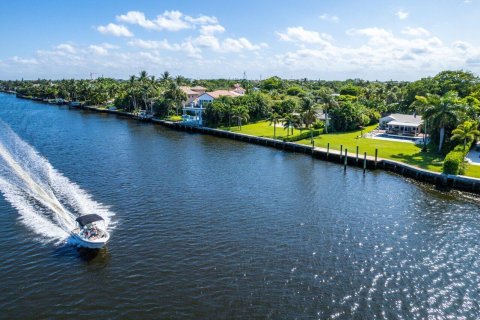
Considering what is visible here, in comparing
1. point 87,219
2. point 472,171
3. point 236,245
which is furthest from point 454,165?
point 87,219

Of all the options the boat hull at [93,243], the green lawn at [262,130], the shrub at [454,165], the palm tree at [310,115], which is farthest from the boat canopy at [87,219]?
the palm tree at [310,115]

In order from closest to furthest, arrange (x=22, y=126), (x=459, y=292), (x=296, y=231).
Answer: (x=459, y=292)
(x=296, y=231)
(x=22, y=126)

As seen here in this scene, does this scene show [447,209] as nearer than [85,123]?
Yes

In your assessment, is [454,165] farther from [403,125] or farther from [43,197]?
[43,197]

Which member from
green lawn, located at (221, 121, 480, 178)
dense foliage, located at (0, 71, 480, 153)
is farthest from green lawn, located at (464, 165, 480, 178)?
dense foliage, located at (0, 71, 480, 153)

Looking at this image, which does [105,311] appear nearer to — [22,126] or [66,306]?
[66,306]

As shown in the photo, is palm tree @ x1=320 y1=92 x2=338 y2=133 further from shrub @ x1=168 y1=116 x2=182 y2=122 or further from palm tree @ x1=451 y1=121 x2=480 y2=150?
shrub @ x1=168 y1=116 x2=182 y2=122

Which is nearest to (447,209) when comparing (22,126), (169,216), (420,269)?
Result: (420,269)
